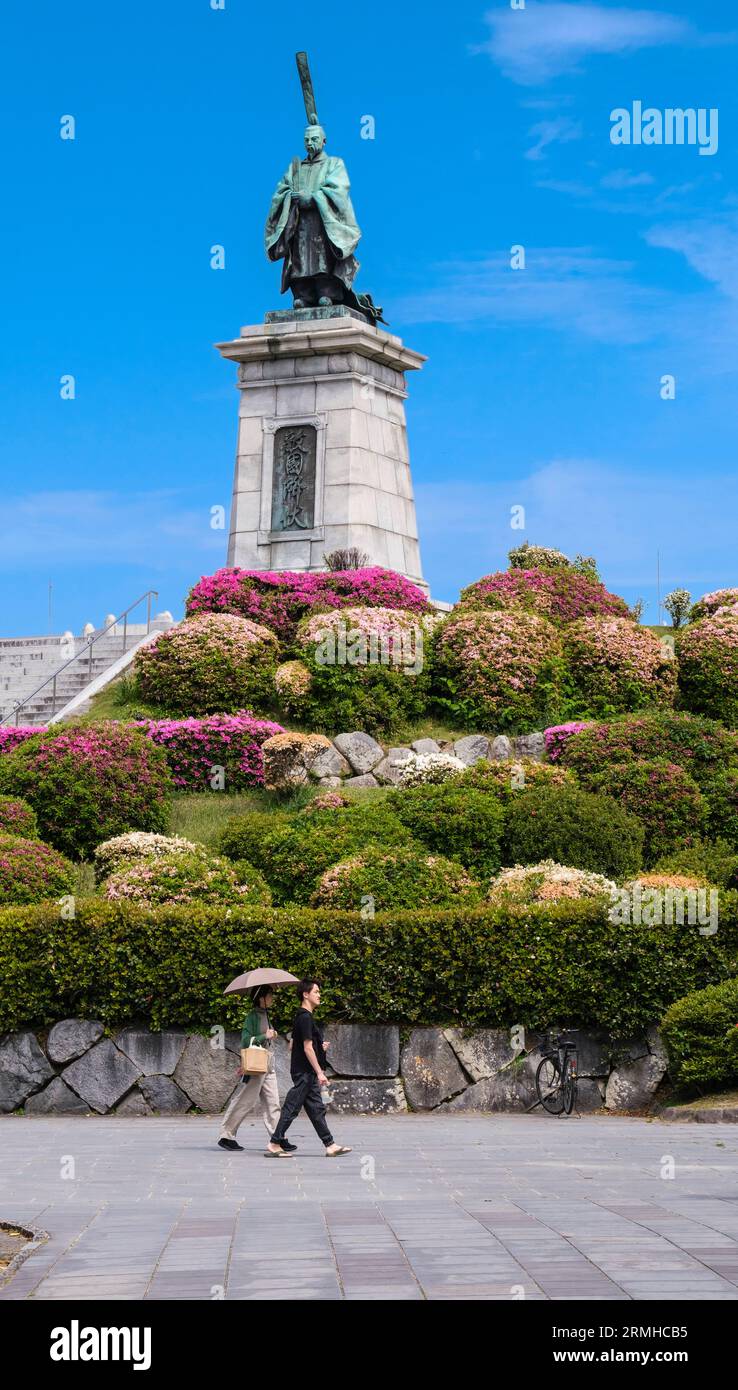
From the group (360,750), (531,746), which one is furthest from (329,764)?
(531,746)

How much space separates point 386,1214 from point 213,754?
18.1 meters

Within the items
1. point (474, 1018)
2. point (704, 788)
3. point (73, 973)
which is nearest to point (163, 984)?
point (73, 973)

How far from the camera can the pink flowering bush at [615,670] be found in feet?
103

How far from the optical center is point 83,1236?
33.9 feet

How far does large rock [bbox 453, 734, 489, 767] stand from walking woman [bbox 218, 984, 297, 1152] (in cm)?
1315

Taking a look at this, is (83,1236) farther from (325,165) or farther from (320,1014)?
(325,165)

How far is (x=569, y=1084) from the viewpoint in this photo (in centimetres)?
1881

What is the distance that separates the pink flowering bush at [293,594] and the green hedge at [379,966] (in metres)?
14.4

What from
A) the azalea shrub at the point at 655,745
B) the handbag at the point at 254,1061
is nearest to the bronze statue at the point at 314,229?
the azalea shrub at the point at 655,745

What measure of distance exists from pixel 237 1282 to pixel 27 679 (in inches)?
1205

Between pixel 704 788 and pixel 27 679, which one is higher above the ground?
pixel 27 679

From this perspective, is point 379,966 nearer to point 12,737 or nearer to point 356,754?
point 356,754

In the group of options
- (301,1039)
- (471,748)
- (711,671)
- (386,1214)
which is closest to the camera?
(386,1214)

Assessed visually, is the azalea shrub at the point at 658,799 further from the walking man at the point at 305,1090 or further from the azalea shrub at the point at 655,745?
the walking man at the point at 305,1090
